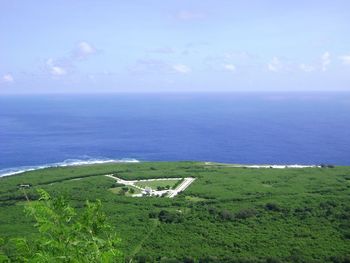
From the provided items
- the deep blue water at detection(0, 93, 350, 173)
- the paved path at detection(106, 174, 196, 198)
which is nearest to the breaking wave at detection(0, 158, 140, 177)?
the deep blue water at detection(0, 93, 350, 173)

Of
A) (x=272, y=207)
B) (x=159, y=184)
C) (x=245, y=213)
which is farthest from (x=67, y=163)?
(x=272, y=207)

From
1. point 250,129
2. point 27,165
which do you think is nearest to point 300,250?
point 27,165

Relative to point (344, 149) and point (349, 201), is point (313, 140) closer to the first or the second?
point (344, 149)

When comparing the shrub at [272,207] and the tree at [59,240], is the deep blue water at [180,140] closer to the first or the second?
Answer: the shrub at [272,207]

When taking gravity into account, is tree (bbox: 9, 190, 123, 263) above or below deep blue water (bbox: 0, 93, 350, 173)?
above

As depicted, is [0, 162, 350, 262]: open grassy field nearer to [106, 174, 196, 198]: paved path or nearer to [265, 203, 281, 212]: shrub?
[265, 203, 281, 212]: shrub
